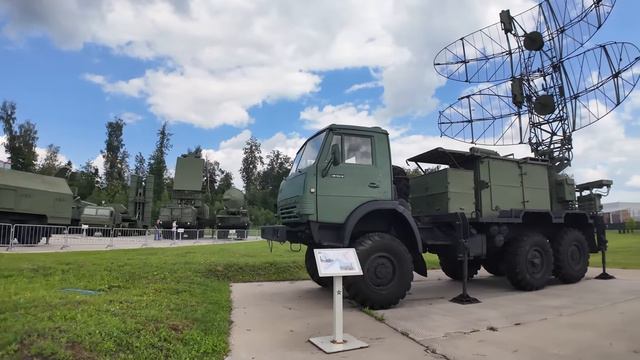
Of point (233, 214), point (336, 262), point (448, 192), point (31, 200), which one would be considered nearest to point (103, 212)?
point (233, 214)

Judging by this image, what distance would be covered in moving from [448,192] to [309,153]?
3035 mm

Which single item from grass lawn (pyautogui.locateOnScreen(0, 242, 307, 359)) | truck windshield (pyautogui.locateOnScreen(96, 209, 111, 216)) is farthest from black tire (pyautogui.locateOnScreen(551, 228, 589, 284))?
truck windshield (pyautogui.locateOnScreen(96, 209, 111, 216))

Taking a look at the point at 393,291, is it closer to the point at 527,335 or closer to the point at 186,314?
the point at 527,335

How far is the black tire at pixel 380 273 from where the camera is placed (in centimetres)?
765

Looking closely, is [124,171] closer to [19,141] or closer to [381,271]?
[19,141]

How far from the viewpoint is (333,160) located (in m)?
7.68

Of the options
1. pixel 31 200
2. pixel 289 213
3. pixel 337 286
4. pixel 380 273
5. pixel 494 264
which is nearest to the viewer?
pixel 337 286

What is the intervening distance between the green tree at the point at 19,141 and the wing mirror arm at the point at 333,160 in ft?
229

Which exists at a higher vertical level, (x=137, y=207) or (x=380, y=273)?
(x=137, y=207)

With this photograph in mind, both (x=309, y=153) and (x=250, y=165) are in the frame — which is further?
(x=250, y=165)

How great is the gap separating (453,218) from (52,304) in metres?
6.71

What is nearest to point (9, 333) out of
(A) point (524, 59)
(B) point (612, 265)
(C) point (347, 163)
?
(C) point (347, 163)

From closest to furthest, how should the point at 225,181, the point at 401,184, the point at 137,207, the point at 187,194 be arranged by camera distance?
1. the point at 401,184
2. the point at 187,194
3. the point at 137,207
4. the point at 225,181

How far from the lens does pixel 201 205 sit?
122 feet
